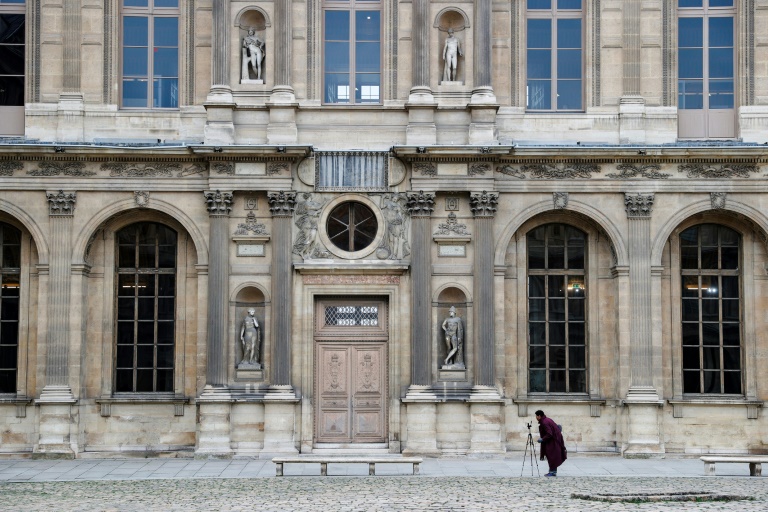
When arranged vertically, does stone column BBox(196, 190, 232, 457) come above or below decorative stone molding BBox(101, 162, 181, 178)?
below

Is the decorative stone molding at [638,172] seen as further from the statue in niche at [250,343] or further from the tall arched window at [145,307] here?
the tall arched window at [145,307]

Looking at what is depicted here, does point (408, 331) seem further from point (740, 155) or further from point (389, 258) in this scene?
point (740, 155)

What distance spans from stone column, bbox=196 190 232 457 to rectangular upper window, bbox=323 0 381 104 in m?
3.37

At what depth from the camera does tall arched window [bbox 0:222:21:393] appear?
1023 inches

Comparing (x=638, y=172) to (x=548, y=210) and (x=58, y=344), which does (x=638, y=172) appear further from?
(x=58, y=344)

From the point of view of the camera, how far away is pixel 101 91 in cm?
2608

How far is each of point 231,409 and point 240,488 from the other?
4783 mm

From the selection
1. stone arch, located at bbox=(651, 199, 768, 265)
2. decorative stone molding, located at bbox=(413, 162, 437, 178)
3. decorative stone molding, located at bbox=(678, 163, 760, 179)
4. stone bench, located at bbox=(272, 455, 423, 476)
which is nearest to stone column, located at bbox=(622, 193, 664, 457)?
stone arch, located at bbox=(651, 199, 768, 265)

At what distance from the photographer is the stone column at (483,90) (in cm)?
2559

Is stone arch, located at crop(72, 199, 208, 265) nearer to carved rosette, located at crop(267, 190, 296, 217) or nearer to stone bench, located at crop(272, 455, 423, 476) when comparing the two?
carved rosette, located at crop(267, 190, 296, 217)

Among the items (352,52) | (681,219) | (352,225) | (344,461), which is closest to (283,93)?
(352,52)

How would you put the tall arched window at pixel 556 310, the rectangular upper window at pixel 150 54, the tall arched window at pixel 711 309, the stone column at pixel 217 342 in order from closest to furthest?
the stone column at pixel 217 342, the tall arched window at pixel 711 309, the tall arched window at pixel 556 310, the rectangular upper window at pixel 150 54

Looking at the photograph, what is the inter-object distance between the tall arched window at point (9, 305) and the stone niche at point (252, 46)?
5927mm

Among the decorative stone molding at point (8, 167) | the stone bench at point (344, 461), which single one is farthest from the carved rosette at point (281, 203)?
the stone bench at point (344, 461)
